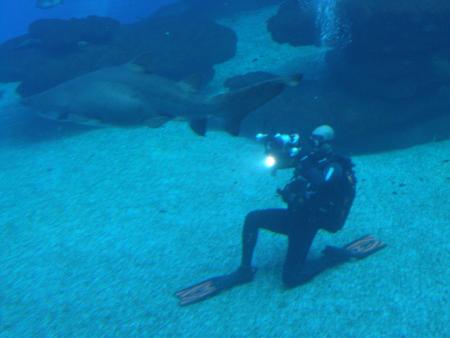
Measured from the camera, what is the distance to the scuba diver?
208 inches

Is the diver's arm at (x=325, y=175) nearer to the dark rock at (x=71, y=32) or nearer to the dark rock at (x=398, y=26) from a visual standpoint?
the dark rock at (x=398, y=26)

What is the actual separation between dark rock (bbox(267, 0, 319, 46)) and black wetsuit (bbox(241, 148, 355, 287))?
27.8ft

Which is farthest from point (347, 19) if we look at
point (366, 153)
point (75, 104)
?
point (75, 104)

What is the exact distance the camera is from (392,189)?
7621 millimetres

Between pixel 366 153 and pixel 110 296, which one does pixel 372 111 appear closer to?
pixel 366 153

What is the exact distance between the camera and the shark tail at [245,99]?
3.95 meters

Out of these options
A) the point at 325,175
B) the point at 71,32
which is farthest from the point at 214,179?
the point at 71,32

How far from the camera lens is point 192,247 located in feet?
22.2

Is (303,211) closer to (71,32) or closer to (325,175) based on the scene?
(325,175)

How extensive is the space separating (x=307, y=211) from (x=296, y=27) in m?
8.87

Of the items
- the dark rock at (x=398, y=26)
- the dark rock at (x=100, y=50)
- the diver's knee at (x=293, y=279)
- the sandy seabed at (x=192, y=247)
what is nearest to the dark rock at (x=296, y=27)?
the dark rock at (x=100, y=50)

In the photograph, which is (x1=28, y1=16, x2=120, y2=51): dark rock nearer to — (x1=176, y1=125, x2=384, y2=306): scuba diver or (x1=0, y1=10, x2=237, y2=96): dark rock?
(x1=0, y1=10, x2=237, y2=96): dark rock

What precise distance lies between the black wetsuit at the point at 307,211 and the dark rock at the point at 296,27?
8.49m

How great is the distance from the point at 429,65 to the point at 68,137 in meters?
9.28
